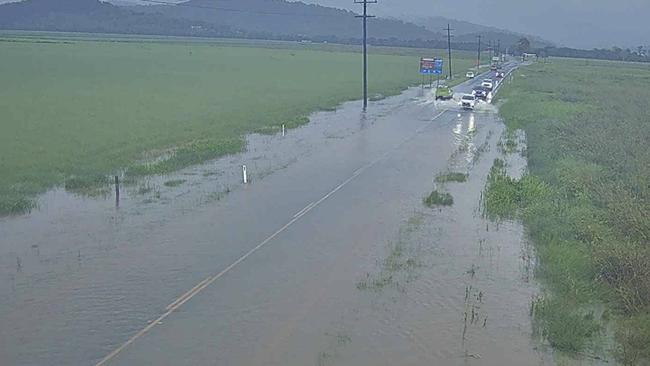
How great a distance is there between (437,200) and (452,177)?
4.00 meters

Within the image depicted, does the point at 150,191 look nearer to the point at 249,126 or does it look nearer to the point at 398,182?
the point at 398,182

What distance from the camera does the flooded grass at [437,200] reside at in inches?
890

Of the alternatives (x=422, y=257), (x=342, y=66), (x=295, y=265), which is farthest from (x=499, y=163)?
(x=342, y=66)

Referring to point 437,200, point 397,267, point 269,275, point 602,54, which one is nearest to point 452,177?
point 437,200

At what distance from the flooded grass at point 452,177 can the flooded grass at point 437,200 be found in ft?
8.87

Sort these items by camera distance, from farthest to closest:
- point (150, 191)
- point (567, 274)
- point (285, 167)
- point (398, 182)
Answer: point (285, 167) → point (398, 182) → point (150, 191) → point (567, 274)

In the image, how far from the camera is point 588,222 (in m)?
18.7

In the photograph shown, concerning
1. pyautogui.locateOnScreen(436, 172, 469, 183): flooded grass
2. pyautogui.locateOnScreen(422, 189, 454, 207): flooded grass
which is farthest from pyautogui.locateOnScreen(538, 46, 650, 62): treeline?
pyautogui.locateOnScreen(422, 189, 454, 207): flooded grass

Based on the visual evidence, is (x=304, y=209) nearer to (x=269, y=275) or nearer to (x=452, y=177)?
(x=269, y=275)

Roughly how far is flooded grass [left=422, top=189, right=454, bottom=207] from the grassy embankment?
1.20m

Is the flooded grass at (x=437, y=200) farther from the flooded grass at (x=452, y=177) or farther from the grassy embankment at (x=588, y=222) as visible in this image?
the flooded grass at (x=452, y=177)

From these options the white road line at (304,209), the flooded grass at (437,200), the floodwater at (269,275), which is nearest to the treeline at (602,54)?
the flooded grass at (437,200)

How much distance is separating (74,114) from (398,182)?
19.6 metres

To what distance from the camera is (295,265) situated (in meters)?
16.5
